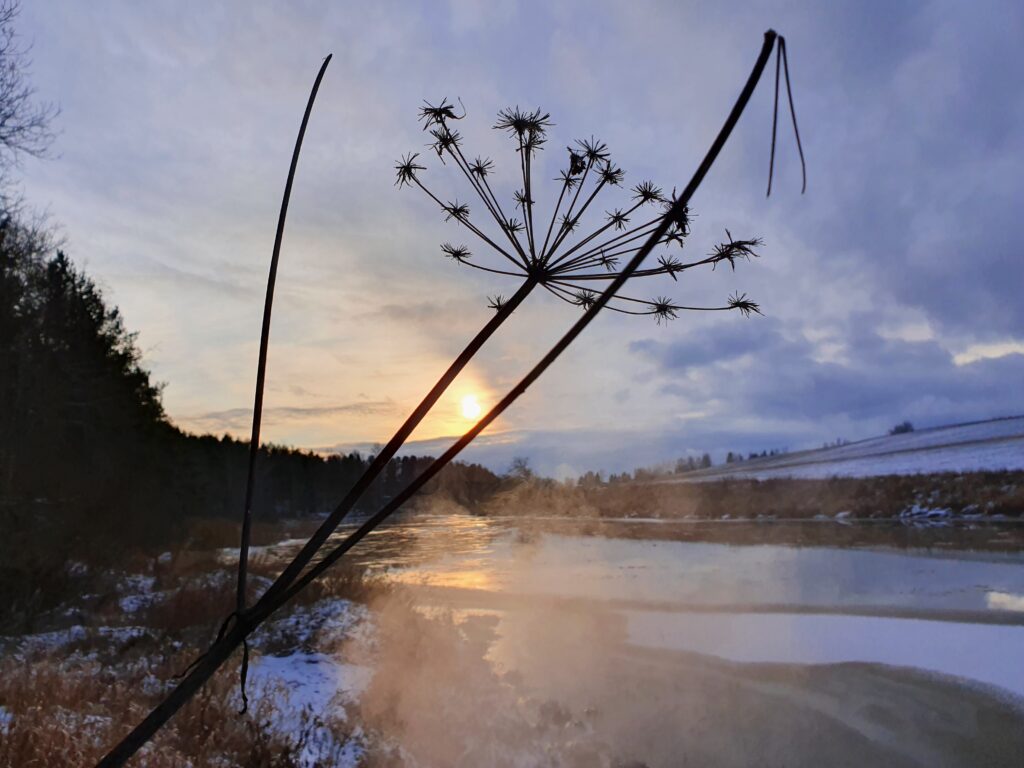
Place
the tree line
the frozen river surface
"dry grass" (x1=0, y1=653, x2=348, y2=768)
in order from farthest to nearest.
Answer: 1. the tree line
2. the frozen river surface
3. "dry grass" (x1=0, y1=653, x2=348, y2=768)

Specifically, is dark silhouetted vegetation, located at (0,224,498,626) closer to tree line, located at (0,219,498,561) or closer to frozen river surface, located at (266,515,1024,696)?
tree line, located at (0,219,498,561)

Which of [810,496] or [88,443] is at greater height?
[88,443]

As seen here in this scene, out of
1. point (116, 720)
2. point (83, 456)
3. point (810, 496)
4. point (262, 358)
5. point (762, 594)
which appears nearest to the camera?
point (262, 358)

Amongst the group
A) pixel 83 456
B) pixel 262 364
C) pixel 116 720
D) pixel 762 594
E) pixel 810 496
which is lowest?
pixel 762 594

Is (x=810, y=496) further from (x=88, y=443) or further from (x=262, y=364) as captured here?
(x=262, y=364)

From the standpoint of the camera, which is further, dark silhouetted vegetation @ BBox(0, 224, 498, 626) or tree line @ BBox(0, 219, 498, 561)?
tree line @ BBox(0, 219, 498, 561)

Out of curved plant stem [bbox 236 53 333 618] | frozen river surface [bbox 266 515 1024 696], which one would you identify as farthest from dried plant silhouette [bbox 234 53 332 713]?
frozen river surface [bbox 266 515 1024 696]

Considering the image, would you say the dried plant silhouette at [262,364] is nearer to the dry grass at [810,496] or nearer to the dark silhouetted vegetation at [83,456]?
the dark silhouetted vegetation at [83,456]

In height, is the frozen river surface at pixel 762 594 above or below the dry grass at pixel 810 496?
below

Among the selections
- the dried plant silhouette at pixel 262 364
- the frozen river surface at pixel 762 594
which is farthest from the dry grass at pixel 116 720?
the frozen river surface at pixel 762 594

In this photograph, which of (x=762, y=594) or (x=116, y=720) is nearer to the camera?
(x=116, y=720)

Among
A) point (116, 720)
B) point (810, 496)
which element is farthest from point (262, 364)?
point (810, 496)

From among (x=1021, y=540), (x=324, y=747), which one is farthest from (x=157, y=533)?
(x=1021, y=540)

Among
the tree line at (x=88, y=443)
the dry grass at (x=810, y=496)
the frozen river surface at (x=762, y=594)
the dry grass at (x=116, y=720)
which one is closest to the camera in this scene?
the dry grass at (x=116, y=720)
